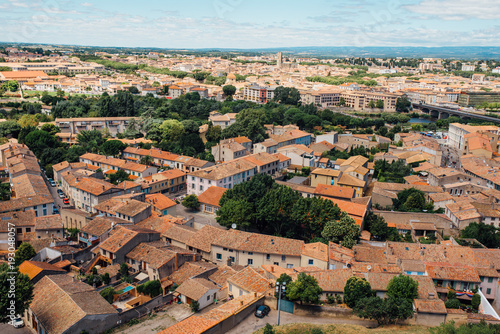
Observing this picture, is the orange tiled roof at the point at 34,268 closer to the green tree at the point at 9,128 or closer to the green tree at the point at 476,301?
the green tree at the point at 476,301

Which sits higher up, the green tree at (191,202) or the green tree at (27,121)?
the green tree at (27,121)

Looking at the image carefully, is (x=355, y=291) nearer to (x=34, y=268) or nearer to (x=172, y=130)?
(x=34, y=268)

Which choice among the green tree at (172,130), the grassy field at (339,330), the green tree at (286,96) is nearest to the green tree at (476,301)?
the grassy field at (339,330)

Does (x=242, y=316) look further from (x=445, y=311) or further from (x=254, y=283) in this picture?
(x=445, y=311)

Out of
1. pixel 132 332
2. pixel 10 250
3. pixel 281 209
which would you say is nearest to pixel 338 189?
pixel 281 209

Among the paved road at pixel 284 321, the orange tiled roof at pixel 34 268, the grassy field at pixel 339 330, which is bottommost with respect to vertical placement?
the paved road at pixel 284 321

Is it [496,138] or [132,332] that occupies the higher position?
[496,138]
